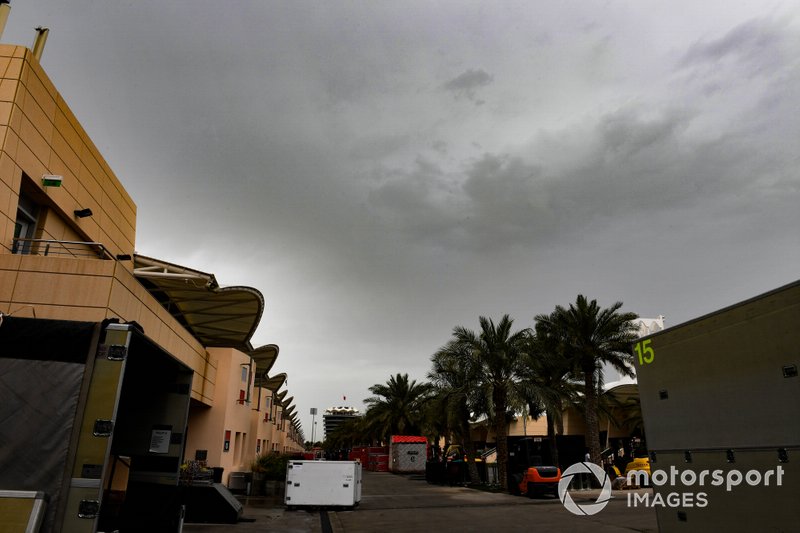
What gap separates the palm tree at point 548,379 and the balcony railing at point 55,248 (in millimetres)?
19819

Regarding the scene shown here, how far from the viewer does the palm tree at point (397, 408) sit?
48781 millimetres

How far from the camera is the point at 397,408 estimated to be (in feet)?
162

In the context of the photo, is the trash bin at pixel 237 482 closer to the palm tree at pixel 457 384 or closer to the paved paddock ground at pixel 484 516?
the paved paddock ground at pixel 484 516

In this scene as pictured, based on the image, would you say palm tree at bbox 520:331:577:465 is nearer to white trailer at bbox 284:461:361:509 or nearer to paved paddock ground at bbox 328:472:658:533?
paved paddock ground at bbox 328:472:658:533

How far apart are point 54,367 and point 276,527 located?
996 cm

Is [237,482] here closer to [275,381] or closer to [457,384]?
[457,384]

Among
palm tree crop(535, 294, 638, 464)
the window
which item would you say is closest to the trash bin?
the window

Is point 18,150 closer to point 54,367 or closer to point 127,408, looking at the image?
point 127,408

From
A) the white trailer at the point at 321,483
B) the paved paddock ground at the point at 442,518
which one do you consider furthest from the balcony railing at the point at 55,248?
the white trailer at the point at 321,483

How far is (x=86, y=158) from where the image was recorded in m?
14.5

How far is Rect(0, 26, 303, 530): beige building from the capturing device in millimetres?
10281

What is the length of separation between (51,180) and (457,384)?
24.1 meters

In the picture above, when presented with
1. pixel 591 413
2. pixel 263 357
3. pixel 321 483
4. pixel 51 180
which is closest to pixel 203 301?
pixel 321 483

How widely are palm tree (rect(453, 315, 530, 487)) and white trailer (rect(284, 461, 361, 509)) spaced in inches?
430
